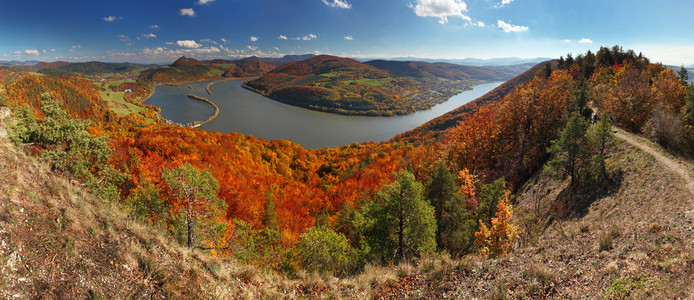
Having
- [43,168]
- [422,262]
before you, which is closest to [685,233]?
[422,262]

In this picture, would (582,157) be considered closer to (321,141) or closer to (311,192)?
(311,192)

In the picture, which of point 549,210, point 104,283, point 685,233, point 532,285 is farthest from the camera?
point 549,210

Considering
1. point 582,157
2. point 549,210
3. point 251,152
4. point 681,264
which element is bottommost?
point 251,152

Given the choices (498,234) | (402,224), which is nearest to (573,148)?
(498,234)

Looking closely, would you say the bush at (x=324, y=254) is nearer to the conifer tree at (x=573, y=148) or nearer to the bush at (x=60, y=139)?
the bush at (x=60, y=139)

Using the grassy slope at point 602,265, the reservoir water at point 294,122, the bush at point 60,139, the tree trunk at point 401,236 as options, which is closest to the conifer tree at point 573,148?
the grassy slope at point 602,265

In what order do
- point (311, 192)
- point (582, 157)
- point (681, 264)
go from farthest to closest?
point (311, 192)
point (582, 157)
point (681, 264)
